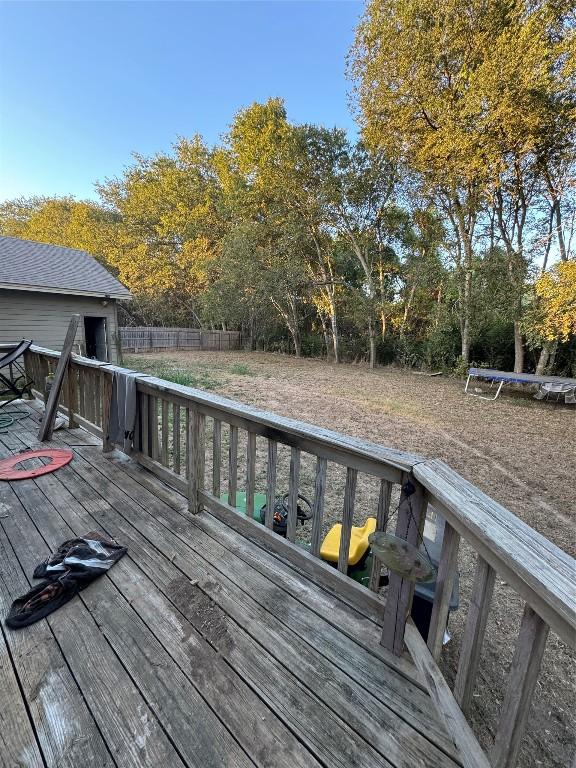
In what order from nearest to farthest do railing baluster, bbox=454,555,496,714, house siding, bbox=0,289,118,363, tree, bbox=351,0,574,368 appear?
railing baluster, bbox=454,555,496,714 → tree, bbox=351,0,574,368 → house siding, bbox=0,289,118,363

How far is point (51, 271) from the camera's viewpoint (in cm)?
902

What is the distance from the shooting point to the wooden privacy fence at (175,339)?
17.6m

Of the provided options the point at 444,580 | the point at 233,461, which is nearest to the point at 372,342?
the point at 233,461

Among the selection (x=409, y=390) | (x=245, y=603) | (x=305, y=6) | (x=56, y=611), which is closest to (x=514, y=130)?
(x=305, y=6)

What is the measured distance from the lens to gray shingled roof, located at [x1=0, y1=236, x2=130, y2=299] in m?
7.92

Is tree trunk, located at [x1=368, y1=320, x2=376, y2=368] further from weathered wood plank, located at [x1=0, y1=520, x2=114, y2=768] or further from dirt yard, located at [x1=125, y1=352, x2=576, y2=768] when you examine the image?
weathered wood plank, located at [x1=0, y1=520, x2=114, y2=768]

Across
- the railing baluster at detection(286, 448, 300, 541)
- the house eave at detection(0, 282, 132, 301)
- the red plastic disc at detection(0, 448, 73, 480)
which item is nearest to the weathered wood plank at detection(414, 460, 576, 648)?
the railing baluster at detection(286, 448, 300, 541)

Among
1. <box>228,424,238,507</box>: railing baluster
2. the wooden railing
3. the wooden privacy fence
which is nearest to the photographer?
the wooden railing

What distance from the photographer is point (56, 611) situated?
1.50 metres

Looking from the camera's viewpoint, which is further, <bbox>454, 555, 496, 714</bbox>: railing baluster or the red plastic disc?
the red plastic disc

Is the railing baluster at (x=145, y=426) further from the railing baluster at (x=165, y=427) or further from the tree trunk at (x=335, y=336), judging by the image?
the tree trunk at (x=335, y=336)

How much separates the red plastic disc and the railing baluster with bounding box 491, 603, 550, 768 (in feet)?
10.3

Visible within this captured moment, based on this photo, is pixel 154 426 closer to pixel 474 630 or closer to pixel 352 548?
pixel 352 548

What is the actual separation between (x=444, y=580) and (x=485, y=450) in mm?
4491
